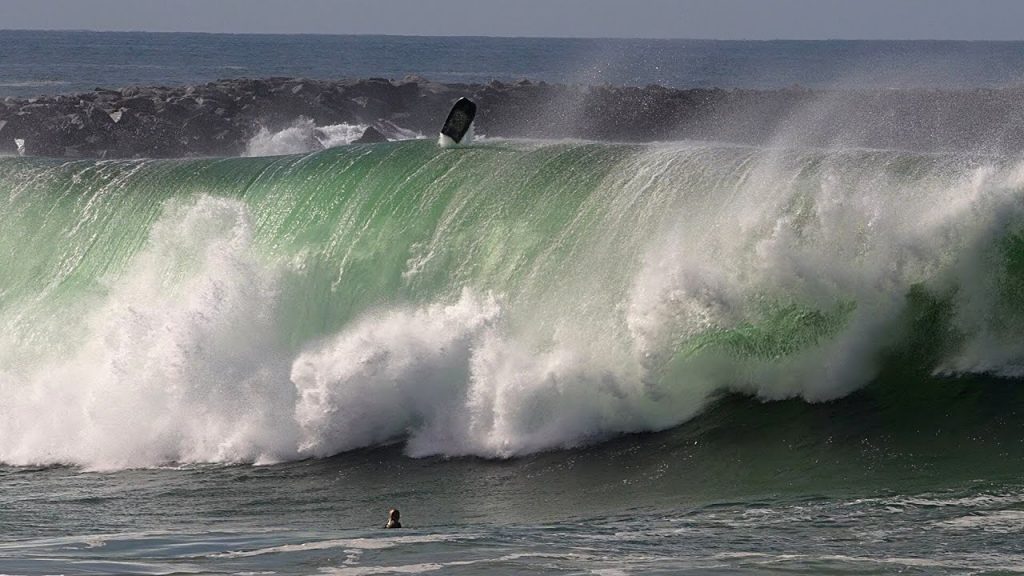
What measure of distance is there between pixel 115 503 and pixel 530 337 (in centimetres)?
394

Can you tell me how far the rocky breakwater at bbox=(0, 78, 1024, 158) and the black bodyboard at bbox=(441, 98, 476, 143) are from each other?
15007 millimetres

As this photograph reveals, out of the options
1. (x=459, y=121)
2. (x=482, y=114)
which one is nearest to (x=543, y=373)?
(x=459, y=121)

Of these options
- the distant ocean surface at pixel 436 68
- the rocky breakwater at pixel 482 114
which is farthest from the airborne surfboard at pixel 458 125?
the distant ocean surface at pixel 436 68

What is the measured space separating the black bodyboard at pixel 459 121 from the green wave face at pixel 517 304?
0.30 metres

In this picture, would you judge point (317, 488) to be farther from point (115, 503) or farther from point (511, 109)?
point (511, 109)

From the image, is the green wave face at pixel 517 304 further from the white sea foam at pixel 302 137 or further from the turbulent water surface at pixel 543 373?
the white sea foam at pixel 302 137

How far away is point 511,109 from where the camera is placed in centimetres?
4259

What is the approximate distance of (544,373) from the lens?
45.7ft

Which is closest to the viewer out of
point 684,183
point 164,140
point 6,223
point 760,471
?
point 760,471

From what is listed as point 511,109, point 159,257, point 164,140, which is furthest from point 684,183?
point 511,109

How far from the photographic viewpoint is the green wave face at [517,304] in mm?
13812

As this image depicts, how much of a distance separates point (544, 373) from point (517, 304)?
129cm

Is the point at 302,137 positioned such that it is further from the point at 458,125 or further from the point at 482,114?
the point at 458,125

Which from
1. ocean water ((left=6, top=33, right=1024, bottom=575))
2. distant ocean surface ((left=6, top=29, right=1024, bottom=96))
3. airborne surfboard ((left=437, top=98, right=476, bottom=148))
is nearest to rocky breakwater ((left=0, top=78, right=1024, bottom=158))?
distant ocean surface ((left=6, top=29, right=1024, bottom=96))
